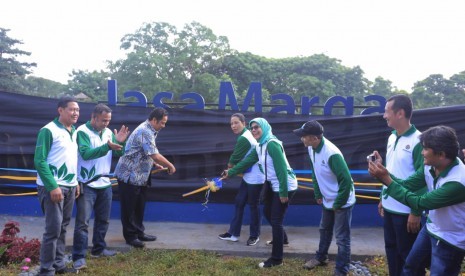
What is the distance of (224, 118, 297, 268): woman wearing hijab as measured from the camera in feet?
14.5

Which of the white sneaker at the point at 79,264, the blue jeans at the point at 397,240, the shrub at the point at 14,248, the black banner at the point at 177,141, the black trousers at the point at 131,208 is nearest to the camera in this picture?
the blue jeans at the point at 397,240

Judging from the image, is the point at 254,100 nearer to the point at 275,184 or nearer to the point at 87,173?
the point at 275,184

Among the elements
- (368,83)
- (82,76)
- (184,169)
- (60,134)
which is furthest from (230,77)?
(60,134)

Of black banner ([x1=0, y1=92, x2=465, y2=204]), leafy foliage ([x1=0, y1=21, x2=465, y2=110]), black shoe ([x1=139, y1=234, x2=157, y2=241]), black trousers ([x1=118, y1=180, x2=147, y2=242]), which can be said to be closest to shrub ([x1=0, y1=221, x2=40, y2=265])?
black trousers ([x1=118, y1=180, x2=147, y2=242])

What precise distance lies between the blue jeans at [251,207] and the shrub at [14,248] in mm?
2401

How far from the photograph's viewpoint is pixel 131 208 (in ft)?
16.9

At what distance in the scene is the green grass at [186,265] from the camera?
14.4 ft

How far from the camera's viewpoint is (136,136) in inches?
197

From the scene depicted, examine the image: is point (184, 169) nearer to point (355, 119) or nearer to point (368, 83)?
point (355, 119)

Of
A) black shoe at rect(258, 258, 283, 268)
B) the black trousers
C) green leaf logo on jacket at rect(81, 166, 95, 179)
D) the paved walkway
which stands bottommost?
the paved walkway

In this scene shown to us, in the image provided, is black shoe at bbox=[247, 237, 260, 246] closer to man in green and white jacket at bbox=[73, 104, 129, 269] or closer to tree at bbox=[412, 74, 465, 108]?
man in green and white jacket at bbox=[73, 104, 129, 269]

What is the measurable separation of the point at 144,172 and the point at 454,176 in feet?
11.5

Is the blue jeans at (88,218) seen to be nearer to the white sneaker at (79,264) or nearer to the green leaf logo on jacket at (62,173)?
the white sneaker at (79,264)

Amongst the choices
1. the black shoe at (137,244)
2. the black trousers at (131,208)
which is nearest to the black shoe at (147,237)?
the black trousers at (131,208)
